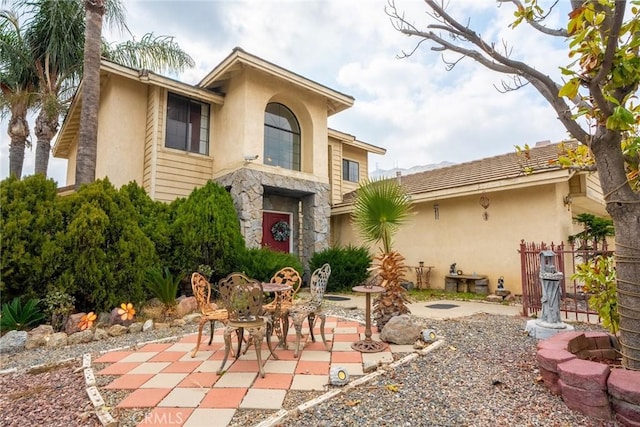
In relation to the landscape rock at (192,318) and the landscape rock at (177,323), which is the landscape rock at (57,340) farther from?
the landscape rock at (192,318)

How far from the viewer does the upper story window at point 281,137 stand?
10.6m

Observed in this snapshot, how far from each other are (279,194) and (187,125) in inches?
142

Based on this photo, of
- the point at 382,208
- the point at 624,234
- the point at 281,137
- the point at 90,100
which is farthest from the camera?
the point at 281,137

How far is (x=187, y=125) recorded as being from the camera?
10227 millimetres

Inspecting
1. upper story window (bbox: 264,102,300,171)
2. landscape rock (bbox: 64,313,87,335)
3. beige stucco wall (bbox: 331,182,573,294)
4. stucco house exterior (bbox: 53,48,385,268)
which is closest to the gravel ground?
landscape rock (bbox: 64,313,87,335)

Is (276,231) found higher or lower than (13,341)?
higher

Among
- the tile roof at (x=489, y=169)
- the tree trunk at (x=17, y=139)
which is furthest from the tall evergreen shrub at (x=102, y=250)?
the tree trunk at (x=17, y=139)

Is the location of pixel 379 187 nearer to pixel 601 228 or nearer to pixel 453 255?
pixel 453 255

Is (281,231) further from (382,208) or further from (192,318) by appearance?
(382,208)

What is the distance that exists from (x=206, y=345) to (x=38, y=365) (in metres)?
1.95

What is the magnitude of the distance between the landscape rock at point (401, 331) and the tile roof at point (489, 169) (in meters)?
4.24

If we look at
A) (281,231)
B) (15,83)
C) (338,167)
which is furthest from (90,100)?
(338,167)

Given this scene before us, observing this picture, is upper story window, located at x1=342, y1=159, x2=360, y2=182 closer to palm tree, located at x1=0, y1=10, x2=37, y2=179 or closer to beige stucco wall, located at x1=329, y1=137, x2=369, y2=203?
beige stucco wall, located at x1=329, y1=137, x2=369, y2=203

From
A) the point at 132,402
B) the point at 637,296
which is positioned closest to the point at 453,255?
the point at 637,296
